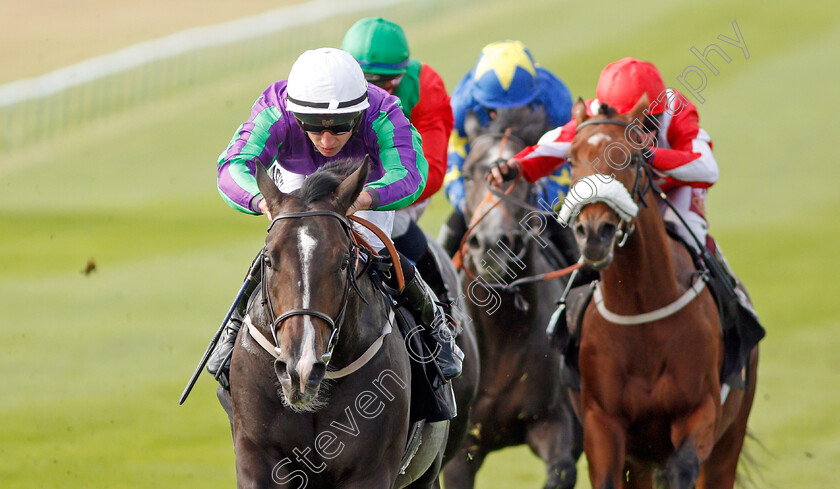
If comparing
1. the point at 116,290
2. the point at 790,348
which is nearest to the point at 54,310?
the point at 116,290

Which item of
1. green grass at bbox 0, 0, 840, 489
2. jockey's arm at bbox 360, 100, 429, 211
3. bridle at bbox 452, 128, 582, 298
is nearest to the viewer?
jockey's arm at bbox 360, 100, 429, 211

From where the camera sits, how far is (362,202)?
4082 millimetres

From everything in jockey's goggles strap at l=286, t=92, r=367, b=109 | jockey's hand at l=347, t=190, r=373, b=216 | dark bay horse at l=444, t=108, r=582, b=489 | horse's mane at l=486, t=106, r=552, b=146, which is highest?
jockey's goggles strap at l=286, t=92, r=367, b=109

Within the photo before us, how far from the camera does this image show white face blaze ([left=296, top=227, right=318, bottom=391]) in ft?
11.3

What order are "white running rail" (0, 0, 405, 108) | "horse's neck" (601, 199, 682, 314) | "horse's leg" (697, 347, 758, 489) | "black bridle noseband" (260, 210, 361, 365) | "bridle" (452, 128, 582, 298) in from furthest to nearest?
"white running rail" (0, 0, 405, 108)
"bridle" (452, 128, 582, 298)
"horse's leg" (697, 347, 758, 489)
"horse's neck" (601, 199, 682, 314)
"black bridle noseband" (260, 210, 361, 365)

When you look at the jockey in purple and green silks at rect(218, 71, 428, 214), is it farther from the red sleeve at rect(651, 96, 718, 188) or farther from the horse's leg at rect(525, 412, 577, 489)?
the horse's leg at rect(525, 412, 577, 489)

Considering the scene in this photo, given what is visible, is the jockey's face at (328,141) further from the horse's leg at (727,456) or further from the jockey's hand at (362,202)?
the horse's leg at (727,456)

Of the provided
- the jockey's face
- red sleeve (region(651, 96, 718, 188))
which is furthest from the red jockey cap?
the jockey's face

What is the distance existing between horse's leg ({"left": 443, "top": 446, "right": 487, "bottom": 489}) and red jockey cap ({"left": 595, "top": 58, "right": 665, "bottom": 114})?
6.99 feet

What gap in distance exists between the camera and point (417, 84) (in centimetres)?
623

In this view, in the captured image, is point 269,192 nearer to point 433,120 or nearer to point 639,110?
point 639,110

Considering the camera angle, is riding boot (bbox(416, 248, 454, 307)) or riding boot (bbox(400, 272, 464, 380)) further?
riding boot (bbox(416, 248, 454, 307))

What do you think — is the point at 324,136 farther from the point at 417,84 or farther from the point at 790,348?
the point at 790,348

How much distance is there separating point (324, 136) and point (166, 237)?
37.8 ft
